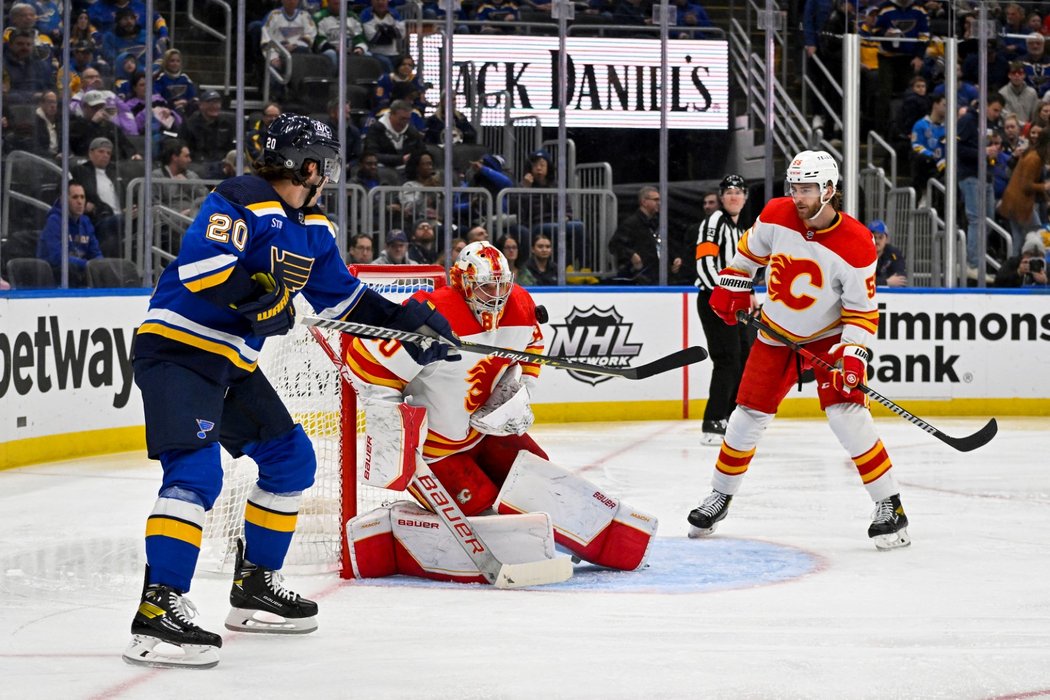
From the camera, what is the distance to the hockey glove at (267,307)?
319 centimetres

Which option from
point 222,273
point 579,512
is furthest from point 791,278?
point 222,273

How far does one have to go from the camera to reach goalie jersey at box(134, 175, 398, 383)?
320 cm

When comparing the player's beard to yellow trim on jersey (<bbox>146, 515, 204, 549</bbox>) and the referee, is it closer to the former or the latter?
yellow trim on jersey (<bbox>146, 515, 204, 549</bbox>)

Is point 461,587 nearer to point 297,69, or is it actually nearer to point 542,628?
point 542,628

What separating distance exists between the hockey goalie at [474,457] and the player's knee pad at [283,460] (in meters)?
0.54

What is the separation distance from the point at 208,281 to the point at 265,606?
2.76ft

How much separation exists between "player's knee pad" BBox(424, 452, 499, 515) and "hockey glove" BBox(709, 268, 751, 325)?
1168 mm

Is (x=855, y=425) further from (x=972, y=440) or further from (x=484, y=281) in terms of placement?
(x=484, y=281)

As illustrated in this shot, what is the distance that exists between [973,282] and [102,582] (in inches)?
268

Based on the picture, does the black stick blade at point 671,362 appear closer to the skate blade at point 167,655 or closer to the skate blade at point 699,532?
the skate blade at point 699,532

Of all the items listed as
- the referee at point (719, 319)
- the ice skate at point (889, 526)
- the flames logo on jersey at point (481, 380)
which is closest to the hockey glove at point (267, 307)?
the flames logo on jersey at point (481, 380)

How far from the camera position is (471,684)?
3104mm

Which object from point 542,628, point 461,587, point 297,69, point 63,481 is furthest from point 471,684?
point 297,69

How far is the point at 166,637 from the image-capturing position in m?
3.18
